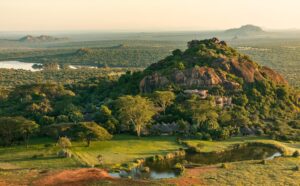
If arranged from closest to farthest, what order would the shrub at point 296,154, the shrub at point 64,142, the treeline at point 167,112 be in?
the shrub at point 64,142
the shrub at point 296,154
the treeline at point 167,112

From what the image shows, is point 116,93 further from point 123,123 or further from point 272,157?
point 272,157

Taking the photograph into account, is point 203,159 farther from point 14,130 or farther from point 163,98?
point 14,130

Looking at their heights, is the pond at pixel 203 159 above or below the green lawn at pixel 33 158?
below

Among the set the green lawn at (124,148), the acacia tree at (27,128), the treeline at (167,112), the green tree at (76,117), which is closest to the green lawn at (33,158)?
the acacia tree at (27,128)

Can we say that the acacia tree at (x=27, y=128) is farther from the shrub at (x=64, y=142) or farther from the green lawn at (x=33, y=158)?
the shrub at (x=64, y=142)

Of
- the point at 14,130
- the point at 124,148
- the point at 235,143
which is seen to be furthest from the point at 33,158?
the point at 235,143

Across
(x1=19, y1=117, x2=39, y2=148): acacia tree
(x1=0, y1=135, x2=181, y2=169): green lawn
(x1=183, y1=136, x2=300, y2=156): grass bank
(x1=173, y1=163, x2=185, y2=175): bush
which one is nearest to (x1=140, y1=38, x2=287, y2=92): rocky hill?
(x1=183, y1=136, x2=300, y2=156): grass bank
